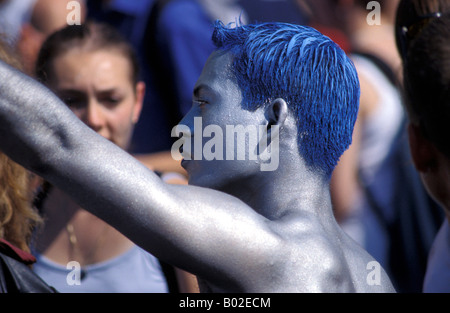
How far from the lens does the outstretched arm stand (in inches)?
53.8

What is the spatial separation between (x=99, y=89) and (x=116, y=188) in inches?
61.1

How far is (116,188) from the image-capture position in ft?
4.60

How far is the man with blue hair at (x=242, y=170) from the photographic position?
1394 mm

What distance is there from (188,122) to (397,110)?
70.9 inches

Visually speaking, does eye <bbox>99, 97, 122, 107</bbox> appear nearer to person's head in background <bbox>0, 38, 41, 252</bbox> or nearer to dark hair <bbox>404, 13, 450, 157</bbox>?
person's head in background <bbox>0, 38, 41, 252</bbox>

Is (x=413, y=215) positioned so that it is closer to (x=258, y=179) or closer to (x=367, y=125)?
(x=367, y=125)

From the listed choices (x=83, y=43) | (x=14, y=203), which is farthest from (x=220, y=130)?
(x=83, y=43)

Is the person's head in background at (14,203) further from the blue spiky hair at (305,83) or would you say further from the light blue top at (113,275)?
the blue spiky hair at (305,83)

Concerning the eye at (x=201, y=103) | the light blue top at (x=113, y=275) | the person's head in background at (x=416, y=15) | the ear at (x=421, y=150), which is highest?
the person's head in background at (x=416, y=15)

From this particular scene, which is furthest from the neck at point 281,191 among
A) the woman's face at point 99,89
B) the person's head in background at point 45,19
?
the person's head in background at point 45,19

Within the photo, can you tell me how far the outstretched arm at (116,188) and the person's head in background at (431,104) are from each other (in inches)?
19.4

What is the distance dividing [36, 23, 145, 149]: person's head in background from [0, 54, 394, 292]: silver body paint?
1.17m

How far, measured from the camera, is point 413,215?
3283 millimetres

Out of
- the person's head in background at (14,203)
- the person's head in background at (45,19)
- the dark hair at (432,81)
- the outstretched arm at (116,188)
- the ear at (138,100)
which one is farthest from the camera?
the person's head in background at (45,19)
